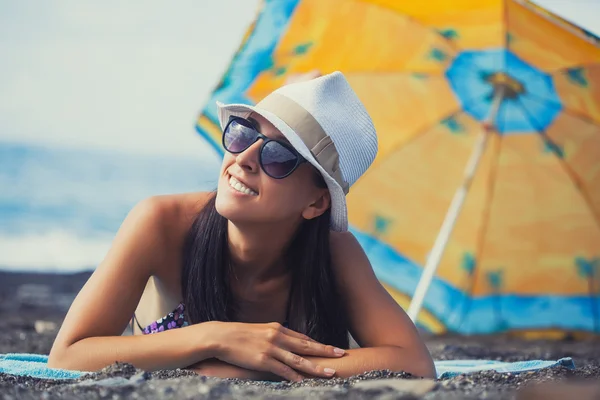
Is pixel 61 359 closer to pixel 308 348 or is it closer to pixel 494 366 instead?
pixel 308 348

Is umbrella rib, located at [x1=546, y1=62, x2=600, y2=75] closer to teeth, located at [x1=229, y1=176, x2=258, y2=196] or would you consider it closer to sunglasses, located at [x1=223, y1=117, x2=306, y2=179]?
sunglasses, located at [x1=223, y1=117, x2=306, y2=179]

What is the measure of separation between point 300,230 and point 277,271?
0.61ft

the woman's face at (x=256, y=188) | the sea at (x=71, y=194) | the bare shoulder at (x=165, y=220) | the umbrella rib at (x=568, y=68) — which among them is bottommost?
the sea at (x=71, y=194)

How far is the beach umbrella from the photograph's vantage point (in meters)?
4.82

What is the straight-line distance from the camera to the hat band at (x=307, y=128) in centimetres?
274

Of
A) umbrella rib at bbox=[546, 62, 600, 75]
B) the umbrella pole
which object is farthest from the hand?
umbrella rib at bbox=[546, 62, 600, 75]

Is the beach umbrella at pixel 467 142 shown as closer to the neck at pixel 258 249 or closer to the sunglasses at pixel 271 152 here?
the neck at pixel 258 249

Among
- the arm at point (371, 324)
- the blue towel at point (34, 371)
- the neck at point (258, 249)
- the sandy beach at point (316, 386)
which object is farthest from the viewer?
the neck at point (258, 249)

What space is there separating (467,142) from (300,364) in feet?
9.56

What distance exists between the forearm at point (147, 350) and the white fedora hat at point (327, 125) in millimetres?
651

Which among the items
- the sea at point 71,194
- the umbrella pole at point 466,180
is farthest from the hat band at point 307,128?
the sea at point 71,194

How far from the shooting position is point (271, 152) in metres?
2.71

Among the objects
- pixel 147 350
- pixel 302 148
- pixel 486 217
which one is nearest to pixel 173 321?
pixel 147 350

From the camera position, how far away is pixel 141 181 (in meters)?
26.8
